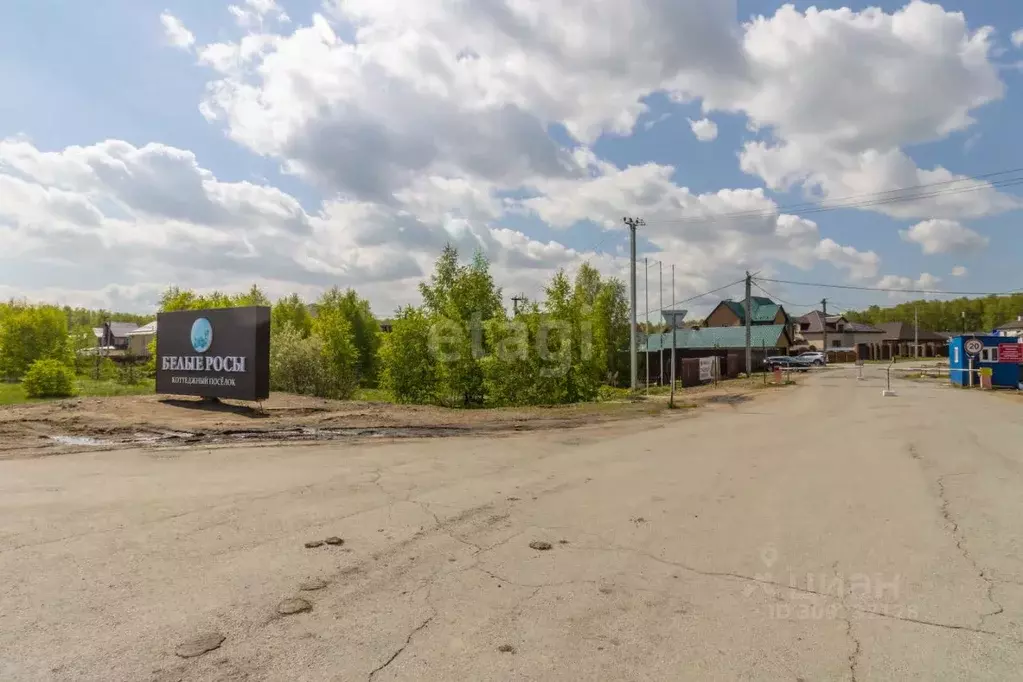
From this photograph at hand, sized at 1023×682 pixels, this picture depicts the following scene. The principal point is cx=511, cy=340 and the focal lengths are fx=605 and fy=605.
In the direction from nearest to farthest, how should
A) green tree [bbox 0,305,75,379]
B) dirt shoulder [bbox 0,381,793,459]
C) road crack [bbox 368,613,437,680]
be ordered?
road crack [bbox 368,613,437,680] → dirt shoulder [bbox 0,381,793,459] → green tree [bbox 0,305,75,379]

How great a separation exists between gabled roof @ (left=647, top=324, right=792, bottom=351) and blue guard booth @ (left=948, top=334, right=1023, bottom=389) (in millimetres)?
26258

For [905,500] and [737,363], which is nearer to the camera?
[905,500]

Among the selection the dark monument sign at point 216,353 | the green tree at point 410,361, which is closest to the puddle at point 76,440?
the dark monument sign at point 216,353

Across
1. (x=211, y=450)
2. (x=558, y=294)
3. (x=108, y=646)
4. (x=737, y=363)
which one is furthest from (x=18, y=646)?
(x=737, y=363)

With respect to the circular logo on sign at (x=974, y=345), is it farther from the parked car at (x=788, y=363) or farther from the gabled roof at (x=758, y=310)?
the gabled roof at (x=758, y=310)

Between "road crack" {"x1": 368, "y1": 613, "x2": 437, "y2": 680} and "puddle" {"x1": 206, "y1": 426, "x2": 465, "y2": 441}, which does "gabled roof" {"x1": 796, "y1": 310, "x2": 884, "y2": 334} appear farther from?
"road crack" {"x1": 368, "y1": 613, "x2": 437, "y2": 680}

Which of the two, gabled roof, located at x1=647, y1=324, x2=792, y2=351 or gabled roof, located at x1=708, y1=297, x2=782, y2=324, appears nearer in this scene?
gabled roof, located at x1=647, y1=324, x2=792, y2=351

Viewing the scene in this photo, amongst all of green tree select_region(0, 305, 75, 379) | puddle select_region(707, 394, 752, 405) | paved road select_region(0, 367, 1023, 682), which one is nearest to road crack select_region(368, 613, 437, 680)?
paved road select_region(0, 367, 1023, 682)

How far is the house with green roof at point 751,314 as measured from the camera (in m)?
83.8

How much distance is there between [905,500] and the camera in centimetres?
815

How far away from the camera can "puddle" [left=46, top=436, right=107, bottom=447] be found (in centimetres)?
1312

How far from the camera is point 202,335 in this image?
66.1ft

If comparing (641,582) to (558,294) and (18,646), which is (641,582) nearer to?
(18,646)

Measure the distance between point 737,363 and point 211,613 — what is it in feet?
164
